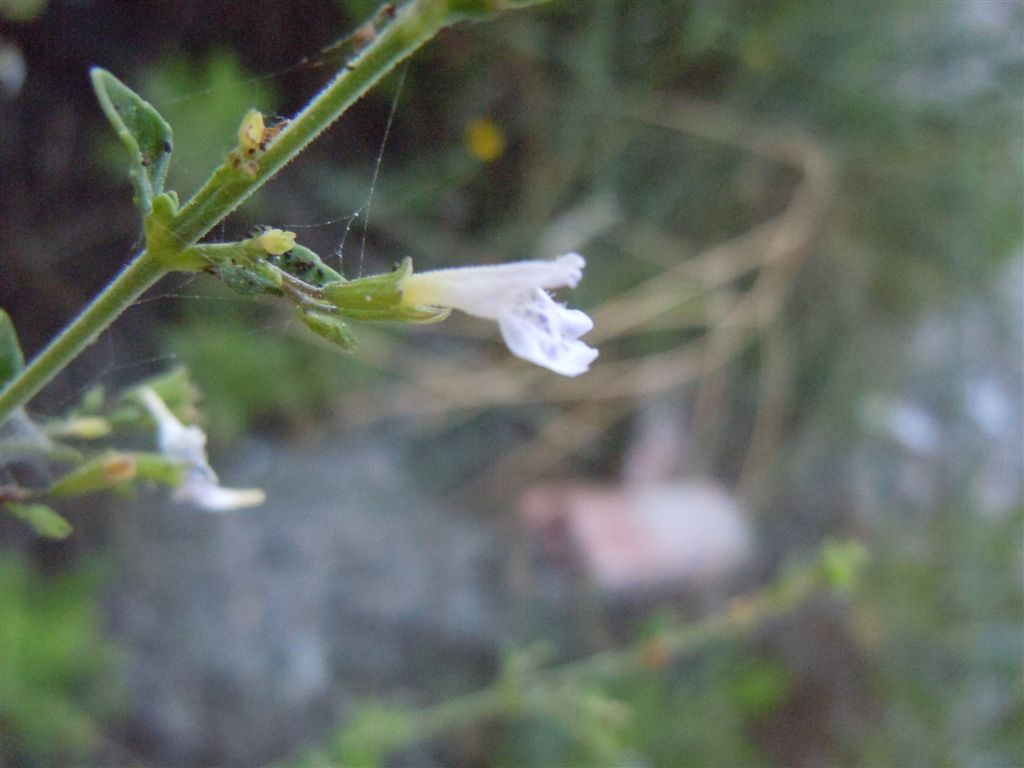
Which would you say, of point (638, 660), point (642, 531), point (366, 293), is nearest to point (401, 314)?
point (366, 293)

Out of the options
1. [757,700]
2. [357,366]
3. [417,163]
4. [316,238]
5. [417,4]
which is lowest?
[417,4]

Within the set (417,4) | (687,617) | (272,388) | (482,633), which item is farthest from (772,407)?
(417,4)

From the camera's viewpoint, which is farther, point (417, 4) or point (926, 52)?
point (926, 52)

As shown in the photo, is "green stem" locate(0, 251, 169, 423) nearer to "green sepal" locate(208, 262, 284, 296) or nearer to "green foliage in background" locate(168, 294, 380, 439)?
"green sepal" locate(208, 262, 284, 296)

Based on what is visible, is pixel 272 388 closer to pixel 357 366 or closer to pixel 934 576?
pixel 357 366

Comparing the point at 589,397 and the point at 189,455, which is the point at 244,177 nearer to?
the point at 189,455

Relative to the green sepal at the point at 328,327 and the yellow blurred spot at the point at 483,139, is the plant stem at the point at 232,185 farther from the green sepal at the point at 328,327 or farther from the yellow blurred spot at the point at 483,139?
the yellow blurred spot at the point at 483,139

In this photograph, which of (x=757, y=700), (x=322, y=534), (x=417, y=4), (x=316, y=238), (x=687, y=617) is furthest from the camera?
(x=687, y=617)
